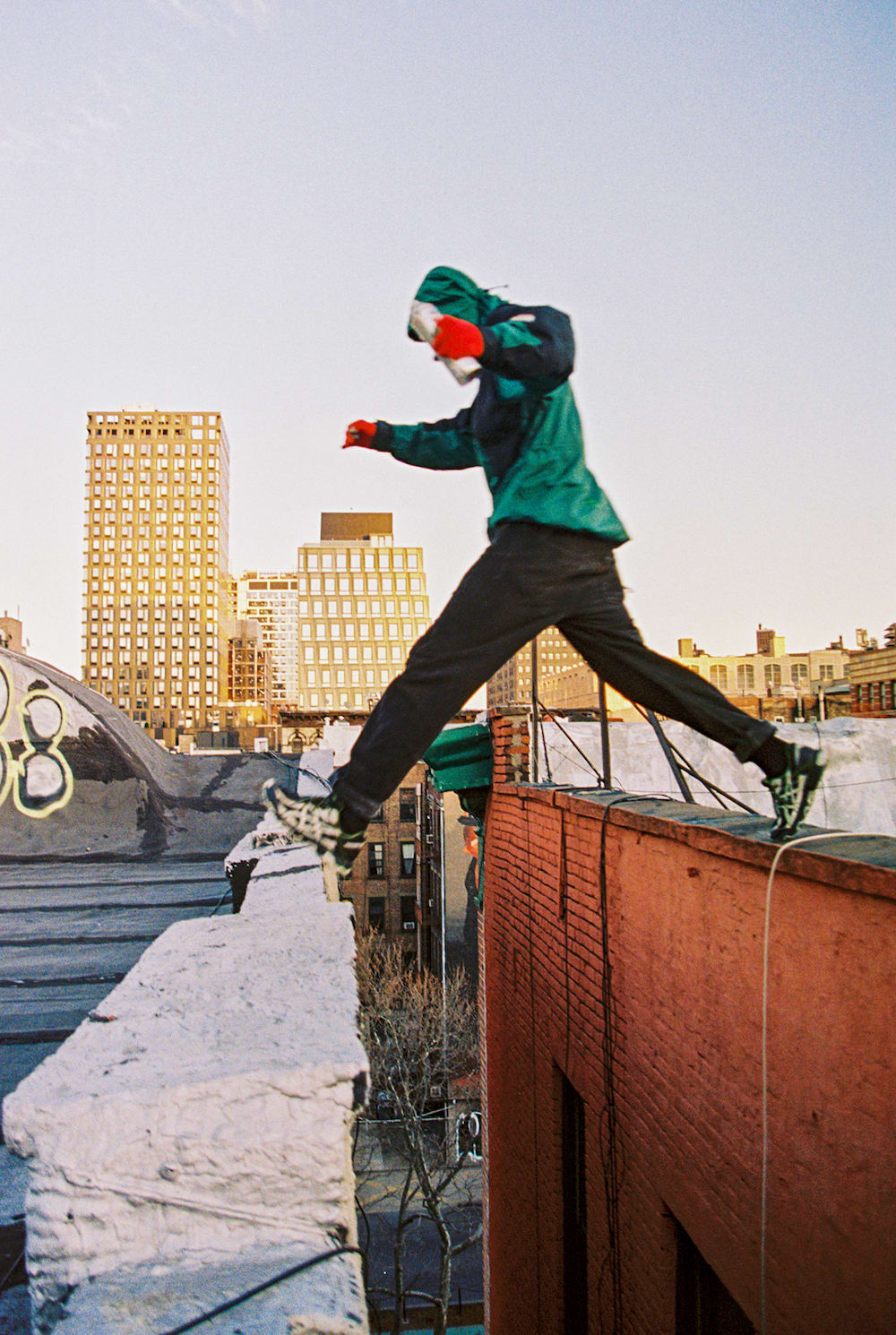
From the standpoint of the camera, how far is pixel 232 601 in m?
157

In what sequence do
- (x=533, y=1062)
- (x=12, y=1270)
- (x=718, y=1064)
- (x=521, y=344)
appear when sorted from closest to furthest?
(x=12, y=1270), (x=521, y=344), (x=718, y=1064), (x=533, y=1062)

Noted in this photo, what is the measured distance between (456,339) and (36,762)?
4.87 m

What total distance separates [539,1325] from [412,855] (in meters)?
37.0

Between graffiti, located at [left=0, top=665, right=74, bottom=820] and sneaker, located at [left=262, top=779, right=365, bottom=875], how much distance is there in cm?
380

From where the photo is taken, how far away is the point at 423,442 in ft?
9.38

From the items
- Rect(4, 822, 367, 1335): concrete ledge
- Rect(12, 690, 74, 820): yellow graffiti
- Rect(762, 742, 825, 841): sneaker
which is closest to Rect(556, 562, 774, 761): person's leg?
Rect(762, 742, 825, 841): sneaker

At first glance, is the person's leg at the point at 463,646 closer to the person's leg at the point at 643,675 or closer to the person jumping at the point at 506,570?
the person jumping at the point at 506,570

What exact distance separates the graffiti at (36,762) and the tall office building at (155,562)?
133741mm

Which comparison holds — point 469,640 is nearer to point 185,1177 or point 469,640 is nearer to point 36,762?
point 185,1177

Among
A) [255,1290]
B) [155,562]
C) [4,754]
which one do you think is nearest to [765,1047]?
[255,1290]

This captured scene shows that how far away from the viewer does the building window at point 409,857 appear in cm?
4119

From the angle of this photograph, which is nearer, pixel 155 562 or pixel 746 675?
pixel 746 675

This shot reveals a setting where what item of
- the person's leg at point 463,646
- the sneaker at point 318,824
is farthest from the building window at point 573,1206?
the person's leg at point 463,646

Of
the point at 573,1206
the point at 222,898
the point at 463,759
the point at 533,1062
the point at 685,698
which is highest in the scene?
the point at 685,698
